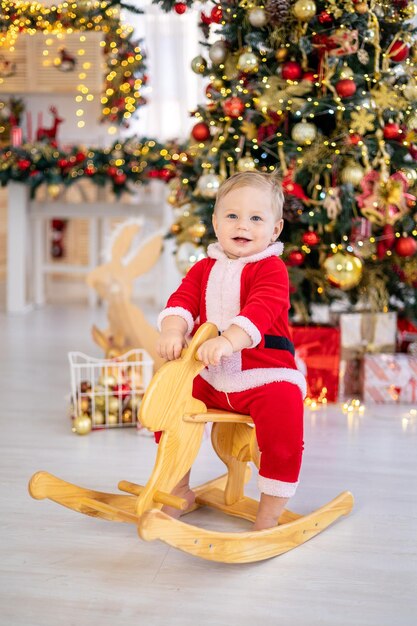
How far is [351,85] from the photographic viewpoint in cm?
256

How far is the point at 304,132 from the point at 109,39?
3213 millimetres

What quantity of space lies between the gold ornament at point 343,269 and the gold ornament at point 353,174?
0.24 m

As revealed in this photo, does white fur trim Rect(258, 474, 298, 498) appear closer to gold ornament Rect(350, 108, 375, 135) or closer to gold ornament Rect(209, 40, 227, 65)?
gold ornament Rect(350, 108, 375, 135)

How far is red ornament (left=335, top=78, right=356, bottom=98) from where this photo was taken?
2557 millimetres

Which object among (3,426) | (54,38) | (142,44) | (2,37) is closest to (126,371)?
(3,426)

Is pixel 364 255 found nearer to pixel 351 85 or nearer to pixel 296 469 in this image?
pixel 351 85

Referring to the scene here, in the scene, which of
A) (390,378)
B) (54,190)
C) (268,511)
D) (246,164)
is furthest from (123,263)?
(54,190)

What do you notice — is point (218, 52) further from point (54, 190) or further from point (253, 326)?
point (54, 190)

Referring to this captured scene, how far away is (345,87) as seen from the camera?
2.56 metres

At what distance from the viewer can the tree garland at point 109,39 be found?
4.59 meters

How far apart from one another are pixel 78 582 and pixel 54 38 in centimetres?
446

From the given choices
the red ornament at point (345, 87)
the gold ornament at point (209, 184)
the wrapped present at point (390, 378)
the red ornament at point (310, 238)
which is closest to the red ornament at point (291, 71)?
the red ornament at point (345, 87)

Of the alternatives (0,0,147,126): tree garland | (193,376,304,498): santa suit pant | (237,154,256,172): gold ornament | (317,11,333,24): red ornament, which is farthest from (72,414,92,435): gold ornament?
(0,0,147,126): tree garland

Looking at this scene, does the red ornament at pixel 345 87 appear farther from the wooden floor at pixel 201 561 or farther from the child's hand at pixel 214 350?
the child's hand at pixel 214 350
